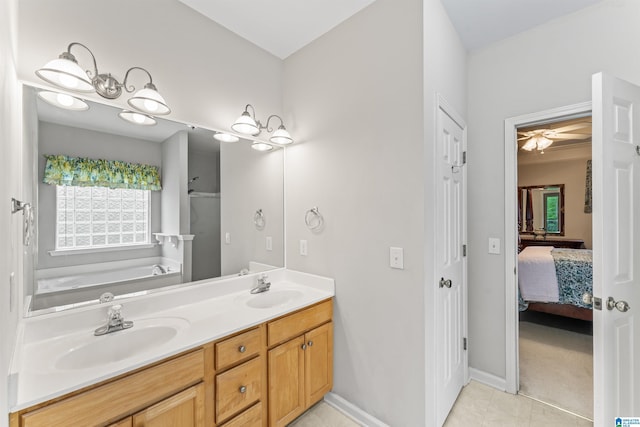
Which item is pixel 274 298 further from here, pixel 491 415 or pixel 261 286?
pixel 491 415

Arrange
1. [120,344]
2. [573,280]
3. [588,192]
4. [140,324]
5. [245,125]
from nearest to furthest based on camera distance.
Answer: [120,344] < [140,324] < [245,125] < [573,280] < [588,192]

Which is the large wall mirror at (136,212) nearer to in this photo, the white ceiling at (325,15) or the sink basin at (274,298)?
the sink basin at (274,298)

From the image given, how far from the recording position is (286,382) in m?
1.62

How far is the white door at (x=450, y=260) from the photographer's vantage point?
1662 mm

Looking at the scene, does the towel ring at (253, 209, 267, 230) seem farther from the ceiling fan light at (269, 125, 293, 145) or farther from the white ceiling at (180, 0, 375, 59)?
the white ceiling at (180, 0, 375, 59)

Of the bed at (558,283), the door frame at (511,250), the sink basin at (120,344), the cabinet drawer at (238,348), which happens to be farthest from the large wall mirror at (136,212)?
the bed at (558,283)

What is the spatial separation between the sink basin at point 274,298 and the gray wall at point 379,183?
25 cm

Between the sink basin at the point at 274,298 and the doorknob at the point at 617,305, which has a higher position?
the doorknob at the point at 617,305

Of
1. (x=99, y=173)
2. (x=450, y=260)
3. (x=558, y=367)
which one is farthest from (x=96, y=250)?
(x=558, y=367)

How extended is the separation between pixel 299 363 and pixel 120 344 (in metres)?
1.00

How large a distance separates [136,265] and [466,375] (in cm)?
259

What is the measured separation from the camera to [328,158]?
6.53 ft

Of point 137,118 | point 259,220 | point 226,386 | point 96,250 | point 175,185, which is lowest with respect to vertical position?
point 226,386

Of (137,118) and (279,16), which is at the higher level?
(279,16)
